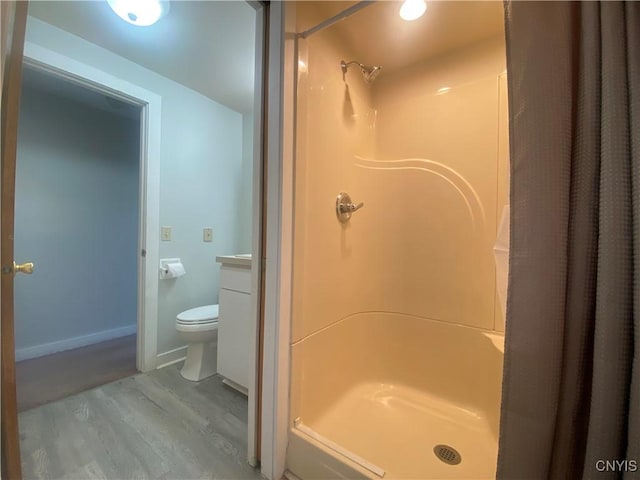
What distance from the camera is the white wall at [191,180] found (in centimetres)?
197

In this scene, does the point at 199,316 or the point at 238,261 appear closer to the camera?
the point at 238,261

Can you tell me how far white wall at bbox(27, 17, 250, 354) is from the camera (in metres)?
1.97

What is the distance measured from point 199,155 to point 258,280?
1649mm

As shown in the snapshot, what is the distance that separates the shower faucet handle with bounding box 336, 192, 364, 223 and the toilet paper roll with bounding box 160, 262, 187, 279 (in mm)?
1423

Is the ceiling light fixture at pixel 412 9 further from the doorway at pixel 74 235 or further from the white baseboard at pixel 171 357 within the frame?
the white baseboard at pixel 171 357

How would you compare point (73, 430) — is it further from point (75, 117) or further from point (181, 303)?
point (75, 117)

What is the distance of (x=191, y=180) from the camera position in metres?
2.19

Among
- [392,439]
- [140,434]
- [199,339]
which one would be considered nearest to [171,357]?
[199,339]

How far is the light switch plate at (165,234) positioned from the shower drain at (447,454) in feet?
7.07

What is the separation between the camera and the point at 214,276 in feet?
7.85

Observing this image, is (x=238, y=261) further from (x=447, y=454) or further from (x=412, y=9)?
(x=412, y=9)

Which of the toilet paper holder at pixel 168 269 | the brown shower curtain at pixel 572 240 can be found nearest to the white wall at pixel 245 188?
the toilet paper holder at pixel 168 269

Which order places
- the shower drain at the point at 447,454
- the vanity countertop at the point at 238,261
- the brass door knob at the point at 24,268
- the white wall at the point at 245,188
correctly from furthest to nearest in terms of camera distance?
the white wall at the point at 245,188 → the vanity countertop at the point at 238,261 → the shower drain at the point at 447,454 → the brass door knob at the point at 24,268

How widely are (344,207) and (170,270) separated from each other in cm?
148
